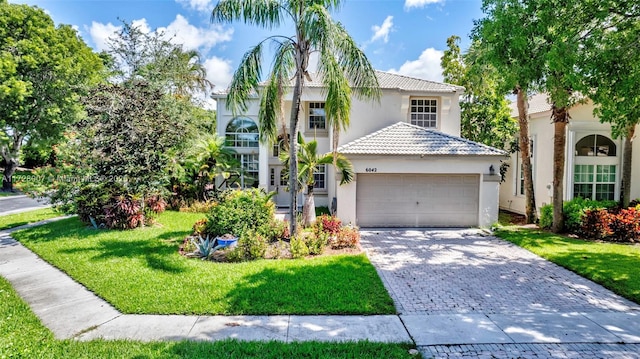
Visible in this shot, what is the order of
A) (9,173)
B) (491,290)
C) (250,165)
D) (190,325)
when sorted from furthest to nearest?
(9,173) → (250,165) → (491,290) → (190,325)

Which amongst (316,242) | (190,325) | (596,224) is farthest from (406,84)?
(190,325)

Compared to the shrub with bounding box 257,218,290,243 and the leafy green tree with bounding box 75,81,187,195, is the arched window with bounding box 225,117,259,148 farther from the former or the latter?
the shrub with bounding box 257,218,290,243

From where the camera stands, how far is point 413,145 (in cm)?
1548

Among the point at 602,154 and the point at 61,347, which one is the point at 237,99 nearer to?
the point at 61,347

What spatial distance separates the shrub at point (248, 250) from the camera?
9.79 metres

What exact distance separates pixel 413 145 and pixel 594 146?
9020 millimetres

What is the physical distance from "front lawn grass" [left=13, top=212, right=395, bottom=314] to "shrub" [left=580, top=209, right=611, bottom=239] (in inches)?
378

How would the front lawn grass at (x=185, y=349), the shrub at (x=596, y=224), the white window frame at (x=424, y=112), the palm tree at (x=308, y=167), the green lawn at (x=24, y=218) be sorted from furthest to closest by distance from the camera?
the white window frame at (x=424, y=112) → the green lawn at (x=24, y=218) → the palm tree at (x=308, y=167) → the shrub at (x=596, y=224) → the front lawn grass at (x=185, y=349)

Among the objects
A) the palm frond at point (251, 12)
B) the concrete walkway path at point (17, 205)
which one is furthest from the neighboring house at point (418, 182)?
the concrete walkway path at point (17, 205)

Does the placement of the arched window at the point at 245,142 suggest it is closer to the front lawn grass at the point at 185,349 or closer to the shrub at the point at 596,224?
the front lawn grass at the point at 185,349

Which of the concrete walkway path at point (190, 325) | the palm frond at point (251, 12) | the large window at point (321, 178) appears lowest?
the concrete walkway path at point (190, 325)

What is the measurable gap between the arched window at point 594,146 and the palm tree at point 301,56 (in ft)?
39.4

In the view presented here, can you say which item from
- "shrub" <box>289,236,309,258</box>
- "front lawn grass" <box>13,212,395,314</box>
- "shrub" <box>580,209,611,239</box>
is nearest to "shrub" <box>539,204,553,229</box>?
"shrub" <box>580,209,611,239</box>

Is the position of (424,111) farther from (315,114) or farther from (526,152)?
(315,114)
